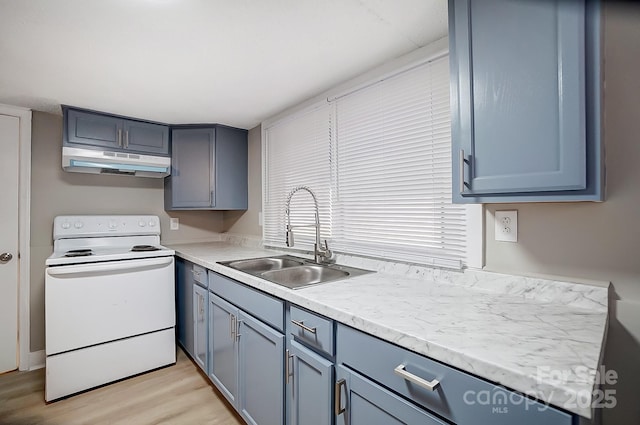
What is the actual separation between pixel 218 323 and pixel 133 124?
1925 millimetres

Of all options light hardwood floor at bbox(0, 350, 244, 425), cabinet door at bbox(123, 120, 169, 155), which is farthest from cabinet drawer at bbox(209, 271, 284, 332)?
cabinet door at bbox(123, 120, 169, 155)

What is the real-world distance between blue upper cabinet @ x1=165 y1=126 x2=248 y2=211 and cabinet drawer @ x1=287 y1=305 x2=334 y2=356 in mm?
1885

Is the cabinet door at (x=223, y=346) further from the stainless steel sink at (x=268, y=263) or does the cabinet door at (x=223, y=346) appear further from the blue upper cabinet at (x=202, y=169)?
the blue upper cabinet at (x=202, y=169)

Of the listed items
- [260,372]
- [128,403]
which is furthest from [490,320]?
[128,403]

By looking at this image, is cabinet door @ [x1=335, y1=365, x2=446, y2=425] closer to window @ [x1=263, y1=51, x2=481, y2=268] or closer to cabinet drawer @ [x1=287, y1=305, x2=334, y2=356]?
cabinet drawer @ [x1=287, y1=305, x2=334, y2=356]

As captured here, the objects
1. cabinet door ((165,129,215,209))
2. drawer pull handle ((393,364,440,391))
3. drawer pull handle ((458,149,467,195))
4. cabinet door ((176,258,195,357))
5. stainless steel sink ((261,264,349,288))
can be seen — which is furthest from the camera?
cabinet door ((165,129,215,209))

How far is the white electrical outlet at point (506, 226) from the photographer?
1211mm

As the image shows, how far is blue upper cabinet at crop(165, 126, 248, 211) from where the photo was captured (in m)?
2.84

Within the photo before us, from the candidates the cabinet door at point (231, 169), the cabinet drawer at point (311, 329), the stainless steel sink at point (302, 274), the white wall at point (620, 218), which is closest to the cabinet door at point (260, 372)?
the cabinet drawer at point (311, 329)

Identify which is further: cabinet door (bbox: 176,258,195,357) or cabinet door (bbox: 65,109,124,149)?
cabinet door (bbox: 176,258,195,357)

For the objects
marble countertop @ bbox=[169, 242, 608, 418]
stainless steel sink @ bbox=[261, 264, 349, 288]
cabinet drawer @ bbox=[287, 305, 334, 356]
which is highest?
marble countertop @ bbox=[169, 242, 608, 418]

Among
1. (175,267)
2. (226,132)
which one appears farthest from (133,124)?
(175,267)

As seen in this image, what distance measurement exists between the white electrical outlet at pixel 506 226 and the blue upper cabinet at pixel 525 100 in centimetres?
27

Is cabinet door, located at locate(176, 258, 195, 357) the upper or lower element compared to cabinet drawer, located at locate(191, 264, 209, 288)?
lower
